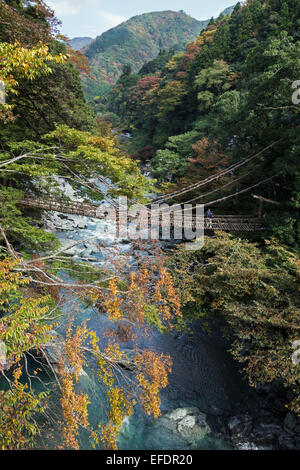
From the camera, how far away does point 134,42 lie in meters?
61.1

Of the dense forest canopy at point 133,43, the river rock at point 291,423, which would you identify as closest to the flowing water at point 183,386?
the river rock at point 291,423

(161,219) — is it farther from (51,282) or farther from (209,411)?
(209,411)

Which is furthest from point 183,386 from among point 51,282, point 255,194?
point 255,194

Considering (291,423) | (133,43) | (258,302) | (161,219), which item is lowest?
(291,423)

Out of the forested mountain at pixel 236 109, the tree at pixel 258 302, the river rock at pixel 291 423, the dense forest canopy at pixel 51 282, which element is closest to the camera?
the dense forest canopy at pixel 51 282

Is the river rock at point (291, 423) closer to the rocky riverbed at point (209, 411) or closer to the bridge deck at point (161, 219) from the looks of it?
the rocky riverbed at point (209, 411)

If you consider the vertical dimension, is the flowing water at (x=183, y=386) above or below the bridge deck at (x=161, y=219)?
below

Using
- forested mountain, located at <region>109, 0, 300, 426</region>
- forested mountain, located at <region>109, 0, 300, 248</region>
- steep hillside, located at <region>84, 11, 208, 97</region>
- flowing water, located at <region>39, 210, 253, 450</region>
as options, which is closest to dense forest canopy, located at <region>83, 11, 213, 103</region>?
steep hillside, located at <region>84, 11, 208, 97</region>

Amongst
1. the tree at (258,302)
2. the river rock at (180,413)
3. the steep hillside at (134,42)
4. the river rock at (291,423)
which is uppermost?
the steep hillside at (134,42)

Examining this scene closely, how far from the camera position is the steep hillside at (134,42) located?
50.9m

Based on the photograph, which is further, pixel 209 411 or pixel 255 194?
pixel 255 194

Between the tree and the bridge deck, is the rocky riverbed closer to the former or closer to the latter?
the tree

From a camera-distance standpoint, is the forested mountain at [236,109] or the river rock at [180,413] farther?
the forested mountain at [236,109]
